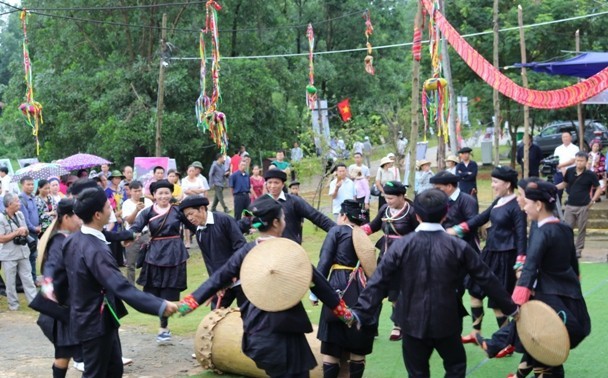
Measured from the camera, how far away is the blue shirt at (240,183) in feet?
59.0

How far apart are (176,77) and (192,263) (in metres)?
11.7

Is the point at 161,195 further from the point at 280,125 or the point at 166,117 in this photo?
the point at 280,125

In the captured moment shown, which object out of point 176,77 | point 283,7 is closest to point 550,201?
point 176,77

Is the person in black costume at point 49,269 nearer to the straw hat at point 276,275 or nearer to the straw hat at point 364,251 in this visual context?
the straw hat at point 276,275

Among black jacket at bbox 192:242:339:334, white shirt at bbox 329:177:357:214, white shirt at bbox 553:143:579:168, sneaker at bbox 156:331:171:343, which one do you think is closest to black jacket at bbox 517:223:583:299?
black jacket at bbox 192:242:339:334

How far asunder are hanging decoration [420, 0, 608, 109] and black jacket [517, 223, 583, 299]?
6.94 meters

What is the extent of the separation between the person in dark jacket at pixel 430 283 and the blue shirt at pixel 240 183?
40.2ft

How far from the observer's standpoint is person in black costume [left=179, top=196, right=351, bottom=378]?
560 cm

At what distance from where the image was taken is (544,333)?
5961mm

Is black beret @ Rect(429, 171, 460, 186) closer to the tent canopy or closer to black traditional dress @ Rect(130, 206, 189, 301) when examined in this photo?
black traditional dress @ Rect(130, 206, 189, 301)

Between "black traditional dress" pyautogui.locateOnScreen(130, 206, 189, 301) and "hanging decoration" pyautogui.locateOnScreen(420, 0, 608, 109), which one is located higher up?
"hanging decoration" pyautogui.locateOnScreen(420, 0, 608, 109)

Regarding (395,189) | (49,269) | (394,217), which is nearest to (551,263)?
(395,189)

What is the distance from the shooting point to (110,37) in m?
28.5

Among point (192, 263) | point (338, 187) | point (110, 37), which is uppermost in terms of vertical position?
point (110, 37)
